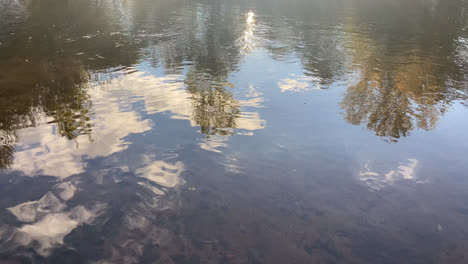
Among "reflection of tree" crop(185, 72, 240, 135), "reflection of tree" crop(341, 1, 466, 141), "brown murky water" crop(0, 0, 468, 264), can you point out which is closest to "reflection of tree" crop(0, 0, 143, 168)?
"brown murky water" crop(0, 0, 468, 264)

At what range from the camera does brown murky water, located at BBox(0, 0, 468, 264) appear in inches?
245

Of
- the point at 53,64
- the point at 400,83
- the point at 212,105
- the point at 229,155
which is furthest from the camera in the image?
the point at 53,64

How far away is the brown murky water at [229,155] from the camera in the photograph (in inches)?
245

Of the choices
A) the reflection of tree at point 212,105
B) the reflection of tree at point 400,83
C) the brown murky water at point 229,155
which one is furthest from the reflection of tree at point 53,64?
the reflection of tree at point 400,83

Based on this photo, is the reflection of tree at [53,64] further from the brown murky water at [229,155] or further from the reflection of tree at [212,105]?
the reflection of tree at [212,105]

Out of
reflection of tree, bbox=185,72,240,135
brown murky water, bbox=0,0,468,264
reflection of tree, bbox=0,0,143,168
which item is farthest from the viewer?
reflection of tree, bbox=185,72,240,135

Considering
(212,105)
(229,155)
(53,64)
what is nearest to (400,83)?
(212,105)

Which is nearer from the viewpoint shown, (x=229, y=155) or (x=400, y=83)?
(x=229, y=155)

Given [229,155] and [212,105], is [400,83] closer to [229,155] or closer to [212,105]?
[212,105]

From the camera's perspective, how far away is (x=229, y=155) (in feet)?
28.9

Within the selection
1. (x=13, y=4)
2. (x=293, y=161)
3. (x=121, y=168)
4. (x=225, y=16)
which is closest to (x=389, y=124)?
(x=293, y=161)

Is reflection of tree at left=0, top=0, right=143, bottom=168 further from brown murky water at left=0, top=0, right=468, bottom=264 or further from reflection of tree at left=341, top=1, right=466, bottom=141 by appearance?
reflection of tree at left=341, top=1, right=466, bottom=141

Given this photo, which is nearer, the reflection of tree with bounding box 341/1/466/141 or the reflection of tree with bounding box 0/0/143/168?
the reflection of tree with bounding box 0/0/143/168

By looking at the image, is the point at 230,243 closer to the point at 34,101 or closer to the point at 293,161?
the point at 293,161
